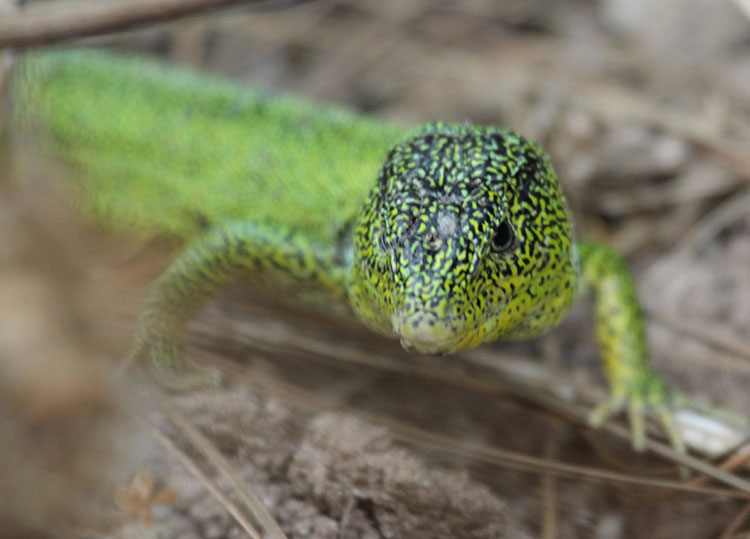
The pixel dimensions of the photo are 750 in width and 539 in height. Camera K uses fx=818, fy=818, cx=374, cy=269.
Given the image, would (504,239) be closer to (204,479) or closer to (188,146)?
(204,479)

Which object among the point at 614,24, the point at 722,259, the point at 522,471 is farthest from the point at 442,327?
the point at 614,24

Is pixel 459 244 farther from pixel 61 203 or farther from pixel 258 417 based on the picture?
pixel 61 203

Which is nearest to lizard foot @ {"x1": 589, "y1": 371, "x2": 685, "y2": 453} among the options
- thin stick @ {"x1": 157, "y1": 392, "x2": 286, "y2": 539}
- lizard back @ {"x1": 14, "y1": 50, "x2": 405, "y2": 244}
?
lizard back @ {"x1": 14, "y1": 50, "x2": 405, "y2": 244}

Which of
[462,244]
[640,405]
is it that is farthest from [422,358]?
[462,244]

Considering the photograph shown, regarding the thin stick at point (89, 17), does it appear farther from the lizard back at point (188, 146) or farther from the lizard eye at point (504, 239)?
the lizard eye at point (504, 239)

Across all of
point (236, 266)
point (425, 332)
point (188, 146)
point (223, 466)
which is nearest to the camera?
point (425, 332)

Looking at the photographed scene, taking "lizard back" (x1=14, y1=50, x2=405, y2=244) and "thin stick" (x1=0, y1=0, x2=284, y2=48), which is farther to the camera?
"lizard back" (x1=14, y1=50, x2=405, y2=244)

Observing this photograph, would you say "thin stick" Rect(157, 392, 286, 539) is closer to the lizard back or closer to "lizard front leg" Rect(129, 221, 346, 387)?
"lizard front leg" Rect(129, 221, 346, 387)
